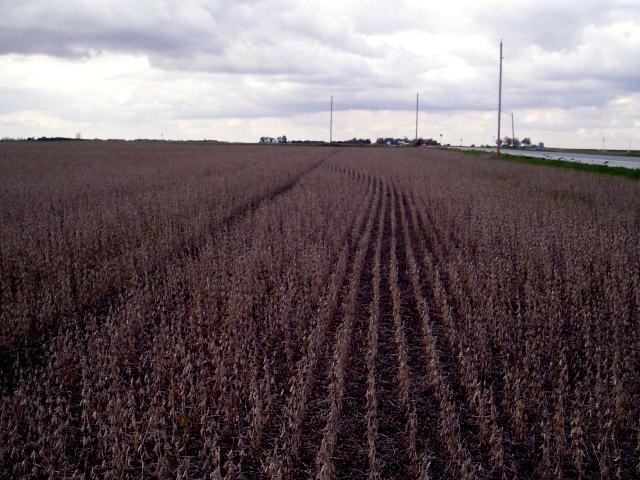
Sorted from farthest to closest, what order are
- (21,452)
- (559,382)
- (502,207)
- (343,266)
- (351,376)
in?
(502,207), (343,266), (351,376), (559,382), (21,452)

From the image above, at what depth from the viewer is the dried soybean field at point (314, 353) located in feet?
12.6

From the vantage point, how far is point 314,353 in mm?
5344

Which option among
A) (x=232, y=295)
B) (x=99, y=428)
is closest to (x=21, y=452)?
(x=99, y=428)

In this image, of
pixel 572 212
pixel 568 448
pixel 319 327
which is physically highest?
pixel 572 212

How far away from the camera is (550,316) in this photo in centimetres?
613

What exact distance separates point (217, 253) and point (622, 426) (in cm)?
686

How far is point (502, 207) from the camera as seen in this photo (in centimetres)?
1452

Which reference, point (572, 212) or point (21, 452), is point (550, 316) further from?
point (572, 212)

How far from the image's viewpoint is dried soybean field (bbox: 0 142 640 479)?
383 centimetres

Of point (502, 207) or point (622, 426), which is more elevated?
point (502, 207)

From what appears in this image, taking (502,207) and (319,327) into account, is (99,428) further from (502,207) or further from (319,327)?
(502,207)

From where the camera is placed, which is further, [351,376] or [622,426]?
[351,376]

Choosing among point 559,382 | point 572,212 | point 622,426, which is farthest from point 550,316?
point 572,212

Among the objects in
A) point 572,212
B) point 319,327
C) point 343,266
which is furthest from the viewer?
point 572,212
